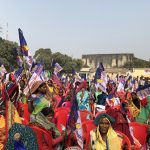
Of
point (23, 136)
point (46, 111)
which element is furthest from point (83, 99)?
point (23, 136)

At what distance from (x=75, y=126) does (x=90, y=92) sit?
6.22 m

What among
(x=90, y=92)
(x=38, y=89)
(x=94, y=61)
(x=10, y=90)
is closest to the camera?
(x=10, y=90)

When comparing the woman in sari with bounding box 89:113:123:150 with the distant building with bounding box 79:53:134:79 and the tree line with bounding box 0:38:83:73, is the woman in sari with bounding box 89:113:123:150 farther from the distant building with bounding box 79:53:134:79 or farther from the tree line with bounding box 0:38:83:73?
the distant building with bounding box 79:53:134:79

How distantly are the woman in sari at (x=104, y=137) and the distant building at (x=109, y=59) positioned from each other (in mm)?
107861

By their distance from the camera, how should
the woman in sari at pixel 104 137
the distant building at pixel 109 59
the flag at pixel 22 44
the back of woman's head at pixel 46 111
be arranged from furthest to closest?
1. the distant building at pixel 109 59
2. the flag at pixel 22 44
3. the woman in sari at pixel 104 137
4. the back of woman's head at pixel 46 111

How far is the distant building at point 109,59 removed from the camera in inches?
4525

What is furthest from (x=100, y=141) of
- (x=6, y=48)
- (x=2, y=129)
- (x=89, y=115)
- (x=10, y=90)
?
(x=6, y=48)

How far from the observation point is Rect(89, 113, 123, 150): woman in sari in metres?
5.29

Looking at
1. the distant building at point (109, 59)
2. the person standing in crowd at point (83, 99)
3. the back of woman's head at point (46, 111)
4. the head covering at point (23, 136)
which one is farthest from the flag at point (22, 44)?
the distant building at point (109, 59)

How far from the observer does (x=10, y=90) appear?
6.23m

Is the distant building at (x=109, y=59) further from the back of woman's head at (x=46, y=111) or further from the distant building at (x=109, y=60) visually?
the back of woman's head at (x=46, y=111)

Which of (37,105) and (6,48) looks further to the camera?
(6,48)

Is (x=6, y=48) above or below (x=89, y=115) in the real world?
above

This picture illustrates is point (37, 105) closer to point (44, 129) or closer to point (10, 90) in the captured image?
point (44, 129)
